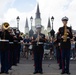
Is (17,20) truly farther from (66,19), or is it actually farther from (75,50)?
(66,19)

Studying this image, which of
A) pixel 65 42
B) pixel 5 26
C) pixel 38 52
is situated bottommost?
pixel 38 52

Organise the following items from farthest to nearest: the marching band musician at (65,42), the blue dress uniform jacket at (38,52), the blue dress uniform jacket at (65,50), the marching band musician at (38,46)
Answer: the blue dress uniform jacket at (38,52)
the marching band musician at (38,46)
the blue dress uniform jacket at (65,50)
the marching band musician at (65,42)

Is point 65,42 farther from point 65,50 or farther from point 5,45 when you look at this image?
point 5,45

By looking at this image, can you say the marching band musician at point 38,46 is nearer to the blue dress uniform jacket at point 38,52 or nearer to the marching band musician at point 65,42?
the blue dress uniform jacket at point 38,52

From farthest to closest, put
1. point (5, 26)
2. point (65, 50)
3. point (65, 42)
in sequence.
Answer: point (5, 26) < point (65, 50) < point (65, 42)

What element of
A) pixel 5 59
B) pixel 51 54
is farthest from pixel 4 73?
pixel 51 54

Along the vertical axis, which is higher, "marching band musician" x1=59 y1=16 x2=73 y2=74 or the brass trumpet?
the brass trumpet

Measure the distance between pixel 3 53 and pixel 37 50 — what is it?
1393 mm

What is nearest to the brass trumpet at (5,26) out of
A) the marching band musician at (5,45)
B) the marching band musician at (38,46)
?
the marching band musician at (5,45)

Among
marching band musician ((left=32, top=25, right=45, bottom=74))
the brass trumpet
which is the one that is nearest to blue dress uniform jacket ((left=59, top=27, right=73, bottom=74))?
marching band musician ((left=32, top=25, right=45, bottom=74))

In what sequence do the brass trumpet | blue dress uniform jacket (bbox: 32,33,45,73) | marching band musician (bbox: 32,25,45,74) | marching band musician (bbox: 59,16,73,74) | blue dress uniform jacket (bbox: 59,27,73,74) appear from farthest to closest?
1. blue dress uniform jacket (bbox: 32,33,45,73)
2. marching band musician (bbox: 32,25,45,74)
3. the brass trumpet
4. blue dress uniform jacket (bbox: 59,27,73,74)
5. marching band musician (bbox: 59,16,73,74)

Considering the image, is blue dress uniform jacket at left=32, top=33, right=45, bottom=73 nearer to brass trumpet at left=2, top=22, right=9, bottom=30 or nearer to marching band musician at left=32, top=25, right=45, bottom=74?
marching band musician at left=32, top=25, right=45, bottom=74

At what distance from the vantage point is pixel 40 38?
49.0ft

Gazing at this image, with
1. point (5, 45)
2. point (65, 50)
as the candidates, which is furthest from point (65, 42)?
point (5, 45)
